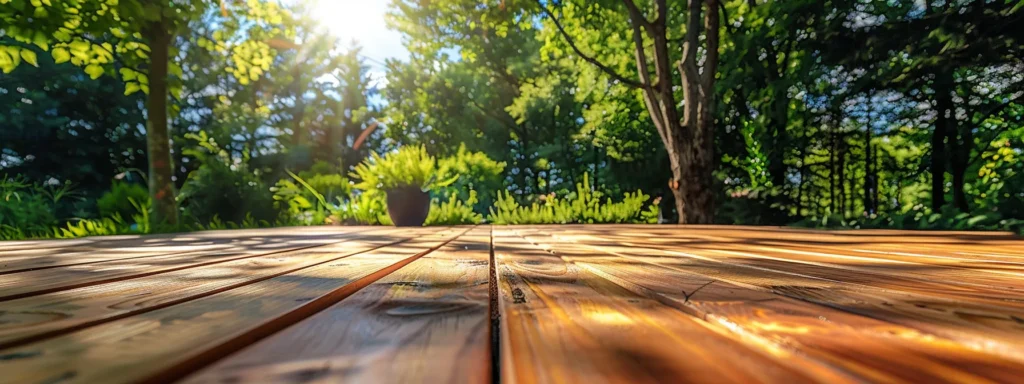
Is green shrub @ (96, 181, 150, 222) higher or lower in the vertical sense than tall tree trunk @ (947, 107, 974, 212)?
lower

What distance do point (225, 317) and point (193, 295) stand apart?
20 cm

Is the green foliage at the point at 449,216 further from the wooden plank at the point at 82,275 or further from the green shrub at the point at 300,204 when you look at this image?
the wooden plank at the point at 82,275

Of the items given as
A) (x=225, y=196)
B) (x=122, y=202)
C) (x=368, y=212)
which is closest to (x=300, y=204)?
(x=225, y=196)

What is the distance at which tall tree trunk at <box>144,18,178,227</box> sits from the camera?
17.5ft

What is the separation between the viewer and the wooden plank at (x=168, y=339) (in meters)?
0.38

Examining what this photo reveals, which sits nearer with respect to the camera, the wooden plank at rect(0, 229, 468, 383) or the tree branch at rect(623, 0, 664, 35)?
the wooden plank at rect(0, 229, 468, 383)

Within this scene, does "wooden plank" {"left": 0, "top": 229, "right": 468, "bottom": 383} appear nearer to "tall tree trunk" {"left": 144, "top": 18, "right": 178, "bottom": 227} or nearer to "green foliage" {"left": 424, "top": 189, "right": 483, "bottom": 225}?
"green foliage" {"left": 424, "top": 189, "right": 483, "bottom": 225}

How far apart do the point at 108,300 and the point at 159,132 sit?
595cm

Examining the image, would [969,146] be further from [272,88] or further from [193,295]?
[272,88]

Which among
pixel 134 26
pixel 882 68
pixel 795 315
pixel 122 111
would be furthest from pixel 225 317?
pixel 122 111

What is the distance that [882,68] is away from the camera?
593cm

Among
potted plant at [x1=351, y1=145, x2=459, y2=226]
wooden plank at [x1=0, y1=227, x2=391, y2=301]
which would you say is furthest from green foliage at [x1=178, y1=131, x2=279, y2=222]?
wooden plank at [x1=0, y1=227, x2=391, y2=301]

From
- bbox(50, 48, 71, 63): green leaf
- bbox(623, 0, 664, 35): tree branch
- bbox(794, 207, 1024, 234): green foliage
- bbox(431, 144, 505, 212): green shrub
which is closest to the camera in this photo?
bbox(50, 48, 71, 63): green leaf

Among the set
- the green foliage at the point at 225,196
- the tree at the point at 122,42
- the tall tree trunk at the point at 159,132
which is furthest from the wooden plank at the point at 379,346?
the green foliage at the point at 225,196
